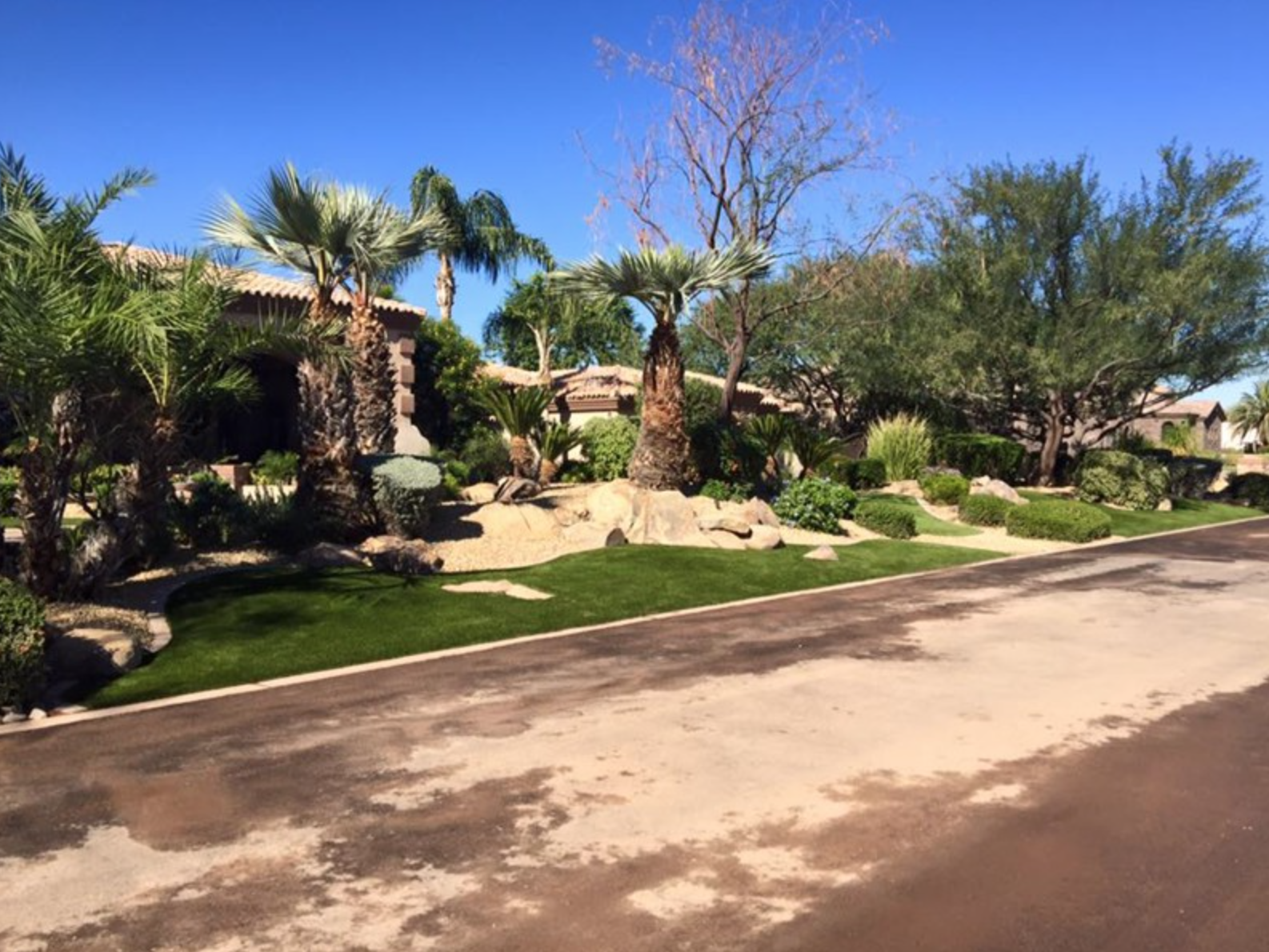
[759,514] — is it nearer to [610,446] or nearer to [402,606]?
[610,446]

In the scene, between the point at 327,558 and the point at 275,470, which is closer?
the point at 327,558

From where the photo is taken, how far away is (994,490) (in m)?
25.4

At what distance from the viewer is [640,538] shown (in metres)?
17.5

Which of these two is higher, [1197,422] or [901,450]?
[1197,422]

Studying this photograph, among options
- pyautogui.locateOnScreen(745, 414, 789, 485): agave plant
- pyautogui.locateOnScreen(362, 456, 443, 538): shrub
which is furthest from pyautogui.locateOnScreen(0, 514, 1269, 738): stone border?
pyautogui.locateOnScreen(745, 414, 789, 485): agave plant

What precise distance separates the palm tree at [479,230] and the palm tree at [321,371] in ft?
81.6

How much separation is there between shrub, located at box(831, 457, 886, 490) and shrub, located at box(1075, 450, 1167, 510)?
6111 millimetres

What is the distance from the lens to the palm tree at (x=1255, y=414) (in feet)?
201

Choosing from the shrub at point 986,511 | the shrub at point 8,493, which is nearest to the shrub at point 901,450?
the shrub at point 986,511

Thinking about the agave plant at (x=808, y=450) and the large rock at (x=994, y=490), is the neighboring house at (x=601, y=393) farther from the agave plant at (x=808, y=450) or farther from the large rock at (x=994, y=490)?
the large rock at (x=994, y=490)

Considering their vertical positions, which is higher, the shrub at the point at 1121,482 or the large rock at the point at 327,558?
the shrub at the point at 1121,482

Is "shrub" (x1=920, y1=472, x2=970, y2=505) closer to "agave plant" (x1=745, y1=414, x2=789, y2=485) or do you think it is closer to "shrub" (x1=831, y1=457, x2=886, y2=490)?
"shrub" (x1=831, y1=457, x2=886, y2=490)

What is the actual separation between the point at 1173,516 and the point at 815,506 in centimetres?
1300

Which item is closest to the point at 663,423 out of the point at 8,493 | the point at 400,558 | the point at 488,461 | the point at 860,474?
the point at 488,461
